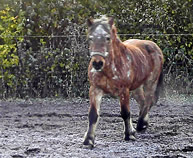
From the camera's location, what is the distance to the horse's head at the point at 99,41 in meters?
5.12

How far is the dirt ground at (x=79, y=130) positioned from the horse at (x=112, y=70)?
28cm

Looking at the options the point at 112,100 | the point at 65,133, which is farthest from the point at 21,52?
the point at 65,133

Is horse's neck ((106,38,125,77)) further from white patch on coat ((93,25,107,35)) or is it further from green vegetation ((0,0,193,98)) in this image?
green vegetation ((0,0,193,98))

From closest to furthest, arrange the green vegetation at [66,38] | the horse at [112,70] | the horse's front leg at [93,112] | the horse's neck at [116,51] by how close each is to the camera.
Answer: the horse at [112,70] → the horse's front leg at [93,112] → the horse's neck at [116,51] → the green vegetation at [66,38]

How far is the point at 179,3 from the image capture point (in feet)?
34.3

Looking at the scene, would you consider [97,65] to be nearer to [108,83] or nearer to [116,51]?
[108,83]

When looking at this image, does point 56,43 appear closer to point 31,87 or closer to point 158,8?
point 31,87

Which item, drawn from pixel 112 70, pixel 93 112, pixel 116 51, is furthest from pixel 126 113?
pixel 116 51

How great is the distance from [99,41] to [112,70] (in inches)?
17.7

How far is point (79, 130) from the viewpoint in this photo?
6.50 metres

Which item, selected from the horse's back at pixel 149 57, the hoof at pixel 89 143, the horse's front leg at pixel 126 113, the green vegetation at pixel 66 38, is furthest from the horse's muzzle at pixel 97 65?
the green vegetation at pixel 66 38

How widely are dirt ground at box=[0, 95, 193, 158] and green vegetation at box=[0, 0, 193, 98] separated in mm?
549

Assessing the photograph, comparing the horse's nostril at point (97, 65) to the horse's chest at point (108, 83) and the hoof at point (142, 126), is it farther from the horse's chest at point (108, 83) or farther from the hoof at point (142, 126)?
the hoof at point (142, 126)

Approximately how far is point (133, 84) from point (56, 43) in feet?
15.0
